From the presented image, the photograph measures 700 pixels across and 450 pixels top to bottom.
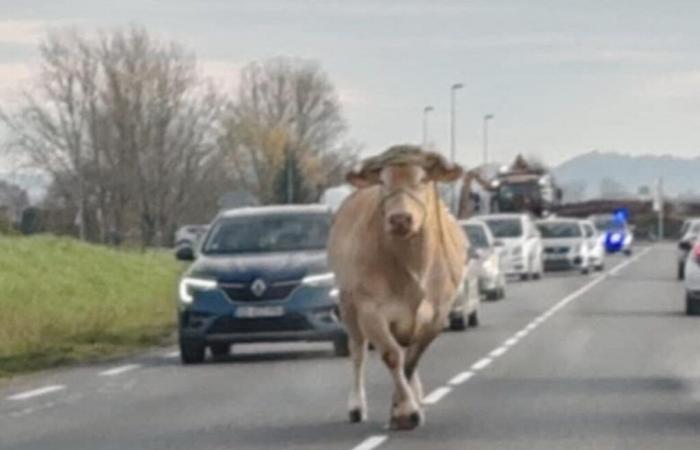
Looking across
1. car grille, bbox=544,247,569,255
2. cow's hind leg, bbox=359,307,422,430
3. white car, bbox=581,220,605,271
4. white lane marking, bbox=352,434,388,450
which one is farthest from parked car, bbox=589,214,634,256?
white lane marking, bbox=352,434,388,450

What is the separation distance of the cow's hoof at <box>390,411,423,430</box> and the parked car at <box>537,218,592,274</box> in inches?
2209

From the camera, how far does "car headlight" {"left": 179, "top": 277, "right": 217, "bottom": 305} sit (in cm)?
2783

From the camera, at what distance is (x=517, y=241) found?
63.9m

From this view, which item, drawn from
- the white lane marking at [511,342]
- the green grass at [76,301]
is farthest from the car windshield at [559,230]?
the white lane marking at [511,342]

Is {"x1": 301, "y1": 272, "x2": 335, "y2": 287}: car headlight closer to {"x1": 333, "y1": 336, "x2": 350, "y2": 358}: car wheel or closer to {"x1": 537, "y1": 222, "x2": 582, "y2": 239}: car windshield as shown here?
{"x1": 333, "y1": 336, "x2": 350, "y2": 358}: car wheel

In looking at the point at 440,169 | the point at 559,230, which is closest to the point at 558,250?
the point at 559,230

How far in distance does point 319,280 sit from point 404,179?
381 inches

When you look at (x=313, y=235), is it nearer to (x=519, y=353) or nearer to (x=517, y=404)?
(x=519, y=353)

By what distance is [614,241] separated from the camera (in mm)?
111000

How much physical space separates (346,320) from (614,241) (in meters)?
92.8

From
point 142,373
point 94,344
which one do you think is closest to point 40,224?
point 94,344

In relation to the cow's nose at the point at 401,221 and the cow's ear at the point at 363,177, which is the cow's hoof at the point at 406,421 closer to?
the cow's nose at the point at 401,221

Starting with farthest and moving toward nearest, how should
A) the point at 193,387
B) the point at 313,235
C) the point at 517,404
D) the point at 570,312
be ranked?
the point at 570,312
the point at 313,235
the point at 193,387
the point at 517,404

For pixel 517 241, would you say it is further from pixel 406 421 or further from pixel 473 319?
pixel 406 421
